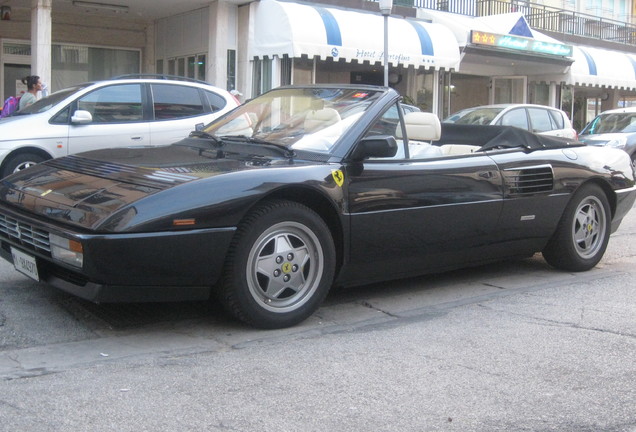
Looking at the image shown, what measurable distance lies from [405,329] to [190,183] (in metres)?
1.69

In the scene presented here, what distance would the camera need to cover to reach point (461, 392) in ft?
12.3

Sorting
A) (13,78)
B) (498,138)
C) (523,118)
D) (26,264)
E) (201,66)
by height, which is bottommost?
(26,264)

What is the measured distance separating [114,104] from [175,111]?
81 cm

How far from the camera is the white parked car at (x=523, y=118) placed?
13.8m

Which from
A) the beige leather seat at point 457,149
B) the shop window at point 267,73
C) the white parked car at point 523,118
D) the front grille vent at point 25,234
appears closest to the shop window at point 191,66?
the shop window at point 267,73

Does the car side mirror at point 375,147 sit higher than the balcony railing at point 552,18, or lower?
lower

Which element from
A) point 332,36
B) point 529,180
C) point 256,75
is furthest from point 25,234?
point 256,75

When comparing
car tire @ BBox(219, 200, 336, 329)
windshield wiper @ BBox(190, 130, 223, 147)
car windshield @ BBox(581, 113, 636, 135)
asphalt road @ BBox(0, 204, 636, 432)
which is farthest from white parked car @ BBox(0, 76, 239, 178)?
car windshield @ BBox(581, 113, 636, 135)

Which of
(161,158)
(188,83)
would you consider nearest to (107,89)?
(188,83)

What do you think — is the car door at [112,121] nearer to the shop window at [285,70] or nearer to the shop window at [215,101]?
the shop window at [215,101]

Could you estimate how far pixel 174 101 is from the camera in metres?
9.98

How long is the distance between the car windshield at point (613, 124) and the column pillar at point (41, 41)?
A: 38.2 ft

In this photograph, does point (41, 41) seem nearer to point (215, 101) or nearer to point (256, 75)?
point (256, 75)

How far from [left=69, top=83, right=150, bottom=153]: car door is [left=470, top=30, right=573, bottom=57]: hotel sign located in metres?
12.6
